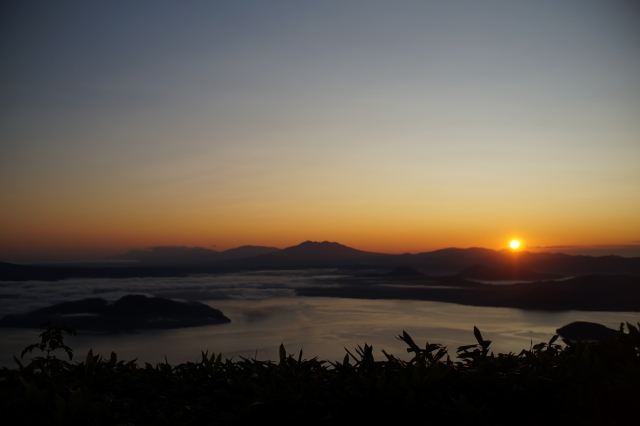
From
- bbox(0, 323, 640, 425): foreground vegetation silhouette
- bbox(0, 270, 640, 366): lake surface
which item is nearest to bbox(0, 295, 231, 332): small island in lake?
bbox(0, 270, 640, 366): lake surface

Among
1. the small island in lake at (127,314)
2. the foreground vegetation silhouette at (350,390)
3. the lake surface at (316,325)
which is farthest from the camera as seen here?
the small island in lake at (127,314)

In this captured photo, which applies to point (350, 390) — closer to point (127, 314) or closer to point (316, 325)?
point (316, 325)

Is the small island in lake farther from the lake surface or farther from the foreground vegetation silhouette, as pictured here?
the foreground vegetation silhouette

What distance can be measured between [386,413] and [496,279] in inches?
1159

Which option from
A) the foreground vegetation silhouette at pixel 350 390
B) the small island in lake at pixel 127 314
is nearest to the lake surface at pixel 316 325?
the small island in lake at pixel 127 314

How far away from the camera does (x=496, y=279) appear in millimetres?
29453

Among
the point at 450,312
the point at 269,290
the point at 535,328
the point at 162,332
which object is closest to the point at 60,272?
the point at 269,290

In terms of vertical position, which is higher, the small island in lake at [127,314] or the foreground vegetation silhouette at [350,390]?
the foreground vegetation silhouette at [350,390]

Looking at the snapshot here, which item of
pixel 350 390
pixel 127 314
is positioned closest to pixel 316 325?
pixel 127 314

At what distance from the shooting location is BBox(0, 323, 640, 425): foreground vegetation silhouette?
246 cm

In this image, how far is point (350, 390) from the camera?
260 centimetres

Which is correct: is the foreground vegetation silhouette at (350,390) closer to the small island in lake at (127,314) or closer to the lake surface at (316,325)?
the lake surface at (316,325)

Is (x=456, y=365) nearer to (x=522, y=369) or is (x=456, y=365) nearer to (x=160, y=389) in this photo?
(x=522, y=369)

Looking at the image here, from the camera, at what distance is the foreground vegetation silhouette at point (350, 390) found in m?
2.46
